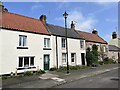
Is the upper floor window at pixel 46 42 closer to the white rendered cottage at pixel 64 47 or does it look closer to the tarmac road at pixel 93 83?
the white rendered cottage at pixel 64 47

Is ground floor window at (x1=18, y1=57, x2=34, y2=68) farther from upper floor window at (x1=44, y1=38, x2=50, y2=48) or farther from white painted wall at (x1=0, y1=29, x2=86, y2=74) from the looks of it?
upper floor window at (x1=44, y1=38, x2=50, y2=48)

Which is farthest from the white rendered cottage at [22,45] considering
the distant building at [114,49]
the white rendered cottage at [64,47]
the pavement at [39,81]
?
the distant building at [114,49]

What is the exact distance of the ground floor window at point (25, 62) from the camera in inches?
885

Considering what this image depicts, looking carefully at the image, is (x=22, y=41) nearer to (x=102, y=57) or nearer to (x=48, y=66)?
(x=48, y=66)

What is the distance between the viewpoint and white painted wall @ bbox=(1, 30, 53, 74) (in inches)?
813

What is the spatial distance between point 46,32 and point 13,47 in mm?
6953

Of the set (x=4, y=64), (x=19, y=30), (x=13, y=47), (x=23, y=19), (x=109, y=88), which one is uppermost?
(x=23, y=19)

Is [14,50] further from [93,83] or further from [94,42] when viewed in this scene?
[94,42]

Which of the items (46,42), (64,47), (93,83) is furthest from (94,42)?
(93,83)

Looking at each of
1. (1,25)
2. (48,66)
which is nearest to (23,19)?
(1,25)

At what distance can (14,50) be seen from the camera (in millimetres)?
21703

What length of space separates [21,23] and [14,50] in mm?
4843

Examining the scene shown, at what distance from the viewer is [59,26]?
33375 mm

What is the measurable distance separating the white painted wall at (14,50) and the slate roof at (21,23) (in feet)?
2.42
